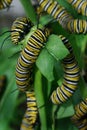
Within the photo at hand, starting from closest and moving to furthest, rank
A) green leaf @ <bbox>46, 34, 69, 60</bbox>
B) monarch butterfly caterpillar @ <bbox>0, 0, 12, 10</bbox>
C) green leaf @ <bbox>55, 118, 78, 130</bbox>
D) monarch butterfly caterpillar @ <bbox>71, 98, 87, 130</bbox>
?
green leaf @ <bbox>46, 34, 69, 60</bbox>
monarch butterfly caterpillar @ <bbox>0, 0, 12, 10</bbox>
monarch butterfly caterpillar @ <bbox>71, 98, 87, 130</bbox>
green leaf @ <bbox>55, 118, 78, 130</bbox>

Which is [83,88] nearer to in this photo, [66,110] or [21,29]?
[66,110]

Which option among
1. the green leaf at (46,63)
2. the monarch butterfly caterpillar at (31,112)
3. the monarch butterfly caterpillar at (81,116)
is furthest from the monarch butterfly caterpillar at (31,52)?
the monarch butterfly caterpillar at (81,116)

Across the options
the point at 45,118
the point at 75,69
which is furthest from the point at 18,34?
the point at 45,118

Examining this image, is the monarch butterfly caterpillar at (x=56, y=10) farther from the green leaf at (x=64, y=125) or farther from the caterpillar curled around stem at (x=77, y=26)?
the green leaf at (x=64, y=125)

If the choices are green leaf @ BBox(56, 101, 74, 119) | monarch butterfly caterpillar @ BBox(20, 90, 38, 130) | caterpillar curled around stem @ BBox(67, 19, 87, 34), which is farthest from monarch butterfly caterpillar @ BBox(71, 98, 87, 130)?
caterpillar curled around stem @ BBox(67, 19, 87, 34)

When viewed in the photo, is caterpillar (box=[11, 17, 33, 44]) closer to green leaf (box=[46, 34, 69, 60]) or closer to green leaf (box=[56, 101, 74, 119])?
green leaf (box=[46, 34, 69, 60])
